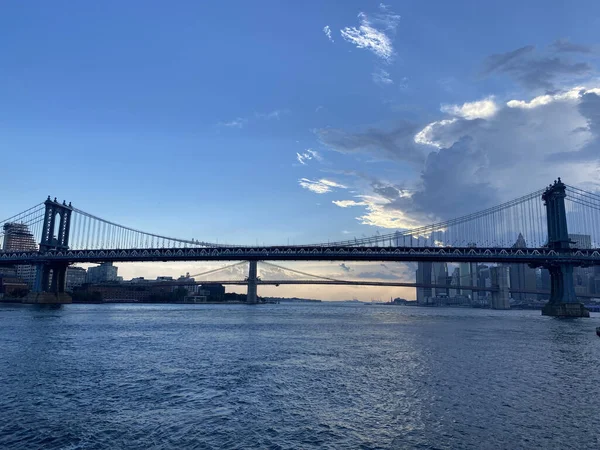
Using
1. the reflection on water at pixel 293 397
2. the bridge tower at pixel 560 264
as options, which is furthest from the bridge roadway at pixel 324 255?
the reflection on water at pixel 293 397

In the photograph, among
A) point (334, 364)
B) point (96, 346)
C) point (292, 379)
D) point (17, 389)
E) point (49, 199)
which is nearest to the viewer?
point (17, 389)

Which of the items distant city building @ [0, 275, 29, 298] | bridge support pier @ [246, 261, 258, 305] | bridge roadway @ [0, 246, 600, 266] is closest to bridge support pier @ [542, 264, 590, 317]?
bridge roadway @ [0, 246, 600, 266]

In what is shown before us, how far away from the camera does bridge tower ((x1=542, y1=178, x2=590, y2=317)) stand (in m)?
78.9

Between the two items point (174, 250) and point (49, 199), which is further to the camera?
point (49, 199)

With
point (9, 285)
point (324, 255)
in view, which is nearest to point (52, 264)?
point (324, 255)

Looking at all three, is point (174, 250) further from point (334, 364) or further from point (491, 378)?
point (491, 378)

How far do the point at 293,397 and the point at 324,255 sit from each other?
71284 millimetres

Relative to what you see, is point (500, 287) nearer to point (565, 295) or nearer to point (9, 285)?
point (565, 295)

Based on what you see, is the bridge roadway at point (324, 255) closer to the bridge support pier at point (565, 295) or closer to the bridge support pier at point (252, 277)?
the bridge support pier at point (565, 295)

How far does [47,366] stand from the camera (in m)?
22.4

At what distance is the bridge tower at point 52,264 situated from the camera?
99500mm

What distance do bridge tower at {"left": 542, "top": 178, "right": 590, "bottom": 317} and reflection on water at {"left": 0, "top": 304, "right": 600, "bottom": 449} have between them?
2154 inches

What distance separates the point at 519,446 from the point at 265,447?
659 cm

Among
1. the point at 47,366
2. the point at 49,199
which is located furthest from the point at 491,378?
the point at 49,199
